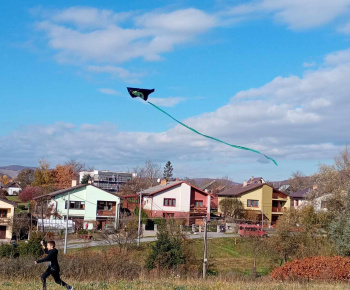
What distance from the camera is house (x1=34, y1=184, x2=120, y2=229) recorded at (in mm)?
59469

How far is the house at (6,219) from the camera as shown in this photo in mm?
51681

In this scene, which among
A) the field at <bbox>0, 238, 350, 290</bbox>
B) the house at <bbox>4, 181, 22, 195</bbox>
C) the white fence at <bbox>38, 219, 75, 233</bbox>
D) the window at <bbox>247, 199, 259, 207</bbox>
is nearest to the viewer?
the field at <bbox>0, 238, 350, 290</bbox>

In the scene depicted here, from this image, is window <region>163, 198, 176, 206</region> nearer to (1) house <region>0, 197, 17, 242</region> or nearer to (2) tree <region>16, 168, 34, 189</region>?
(1) house <region>0, 197, 17, 242</region>

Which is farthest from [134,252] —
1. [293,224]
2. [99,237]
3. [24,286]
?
[24,286]

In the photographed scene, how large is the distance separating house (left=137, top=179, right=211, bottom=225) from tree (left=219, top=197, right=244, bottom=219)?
8.51 ft

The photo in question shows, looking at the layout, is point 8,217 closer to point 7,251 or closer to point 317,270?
point 7,251

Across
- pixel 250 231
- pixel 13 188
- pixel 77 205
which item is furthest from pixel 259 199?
pixel 13 188

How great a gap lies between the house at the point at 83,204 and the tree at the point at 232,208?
50.4ft

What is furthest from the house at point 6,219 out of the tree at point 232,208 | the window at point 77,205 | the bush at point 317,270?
the bush at point 317,270

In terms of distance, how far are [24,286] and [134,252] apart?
29.0 meters

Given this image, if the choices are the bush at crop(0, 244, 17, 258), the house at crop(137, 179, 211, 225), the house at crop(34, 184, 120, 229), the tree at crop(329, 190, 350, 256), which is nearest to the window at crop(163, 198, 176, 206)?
the house at crop(137, 179, 211, 225)

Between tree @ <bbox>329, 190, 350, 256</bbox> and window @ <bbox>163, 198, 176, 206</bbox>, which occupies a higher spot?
window @ <bbox>163, 198, 176, 206</bbox>

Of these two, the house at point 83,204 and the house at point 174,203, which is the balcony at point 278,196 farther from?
the house at point 83,204

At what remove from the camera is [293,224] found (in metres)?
40.6
